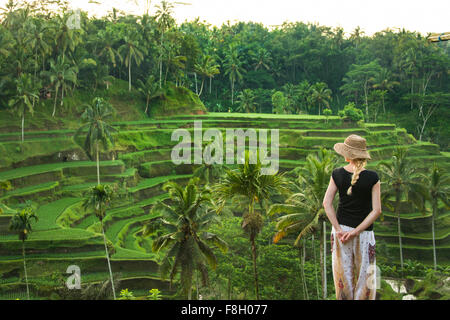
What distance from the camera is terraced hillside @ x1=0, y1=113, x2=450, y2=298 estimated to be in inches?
685

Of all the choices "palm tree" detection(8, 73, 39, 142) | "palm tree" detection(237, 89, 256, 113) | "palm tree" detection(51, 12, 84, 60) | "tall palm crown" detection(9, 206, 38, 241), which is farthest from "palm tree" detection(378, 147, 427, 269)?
"palm tree" detection(237, 89, 256, 113)

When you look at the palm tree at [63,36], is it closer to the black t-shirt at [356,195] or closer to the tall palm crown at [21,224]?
the tall palm crown at [21,224]

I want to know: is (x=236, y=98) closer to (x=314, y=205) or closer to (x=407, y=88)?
(x=407, y=88)

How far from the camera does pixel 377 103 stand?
46969mm

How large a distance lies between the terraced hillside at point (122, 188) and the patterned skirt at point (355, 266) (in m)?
14.2

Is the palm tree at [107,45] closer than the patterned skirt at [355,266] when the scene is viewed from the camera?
No

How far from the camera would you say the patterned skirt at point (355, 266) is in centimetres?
361

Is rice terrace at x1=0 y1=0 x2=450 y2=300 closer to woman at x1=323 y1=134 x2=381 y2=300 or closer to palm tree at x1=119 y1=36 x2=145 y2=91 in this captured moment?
palm tree at x1=119 y1=36 x2=145 y2=91

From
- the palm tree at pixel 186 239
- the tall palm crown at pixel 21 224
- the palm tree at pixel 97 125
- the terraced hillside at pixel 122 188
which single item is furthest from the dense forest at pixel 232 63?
the palm tree at pixel 186 239

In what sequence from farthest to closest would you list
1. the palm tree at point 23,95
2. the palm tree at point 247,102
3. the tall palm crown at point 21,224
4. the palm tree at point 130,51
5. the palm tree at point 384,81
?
the palm tree at point 384,81 < the palm tree at point 247,102 < the palm tree at point 130,51 < the palm tree at point 23,95 < the tall palm crown at point 21,224

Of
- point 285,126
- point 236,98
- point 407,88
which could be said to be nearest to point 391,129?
point 285,126

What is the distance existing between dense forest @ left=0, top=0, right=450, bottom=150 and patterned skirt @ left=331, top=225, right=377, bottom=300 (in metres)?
27.8

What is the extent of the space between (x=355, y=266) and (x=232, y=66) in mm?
49224

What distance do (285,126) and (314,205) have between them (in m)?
22.0
